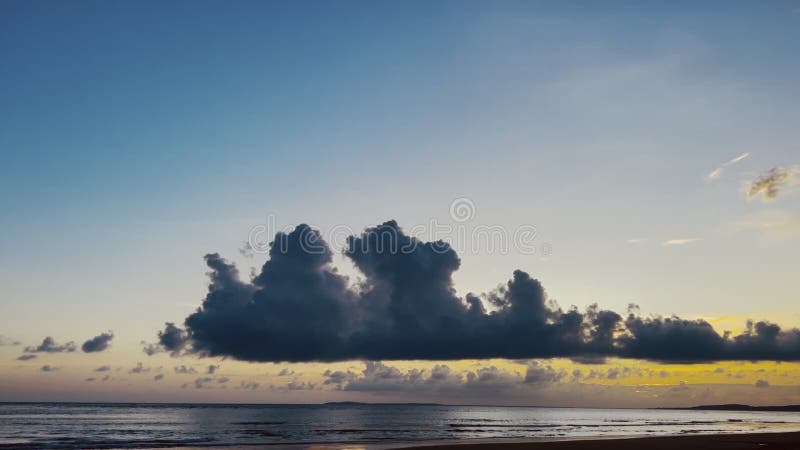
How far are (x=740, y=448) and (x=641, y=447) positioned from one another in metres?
8.31

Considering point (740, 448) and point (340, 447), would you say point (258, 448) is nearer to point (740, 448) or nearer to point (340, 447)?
point (340, 447)

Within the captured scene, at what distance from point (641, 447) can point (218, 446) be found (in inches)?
1582

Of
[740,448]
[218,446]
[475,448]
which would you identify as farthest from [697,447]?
[218,446]

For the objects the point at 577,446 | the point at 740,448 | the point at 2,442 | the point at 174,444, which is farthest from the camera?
the point at 2,442

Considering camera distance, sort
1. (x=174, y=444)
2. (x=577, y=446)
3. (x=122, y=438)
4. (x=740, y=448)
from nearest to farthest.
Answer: (x=740, y=448)
(x=577, y=446)
(x=174, y=444)
(x=122, y=438)

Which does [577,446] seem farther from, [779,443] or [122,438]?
[122,438]

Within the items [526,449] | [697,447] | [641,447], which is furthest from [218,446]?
[697,447]

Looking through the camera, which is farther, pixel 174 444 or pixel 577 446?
pixel 174 444

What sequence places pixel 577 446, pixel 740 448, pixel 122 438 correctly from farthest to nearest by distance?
pixel 122 438 → pixel 577 446 → pixel 740 448

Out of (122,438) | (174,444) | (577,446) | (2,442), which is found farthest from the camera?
(122,438)

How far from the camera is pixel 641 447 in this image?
55.2m

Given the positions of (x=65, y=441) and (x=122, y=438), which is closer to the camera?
(x=65, y=441)

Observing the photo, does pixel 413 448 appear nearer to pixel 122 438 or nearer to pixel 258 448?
pixel 258 448

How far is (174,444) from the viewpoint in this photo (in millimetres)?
61156
